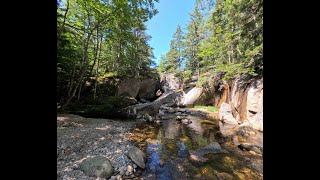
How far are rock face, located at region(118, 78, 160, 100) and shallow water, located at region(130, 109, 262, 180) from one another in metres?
9.05

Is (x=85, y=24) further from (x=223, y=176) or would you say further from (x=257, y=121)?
(x=257, y=121)

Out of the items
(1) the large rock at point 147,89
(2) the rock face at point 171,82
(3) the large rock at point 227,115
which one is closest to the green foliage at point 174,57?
(2) the rock face at point 171,82

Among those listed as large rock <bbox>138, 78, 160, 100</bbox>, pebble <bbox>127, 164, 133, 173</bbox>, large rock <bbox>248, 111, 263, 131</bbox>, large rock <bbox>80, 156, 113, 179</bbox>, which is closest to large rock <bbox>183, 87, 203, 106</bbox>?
large rock <bbox>138, 78, 160, 100</bbox>

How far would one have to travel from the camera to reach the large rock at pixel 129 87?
Result: 54.4 feet

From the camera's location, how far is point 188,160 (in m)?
5.63

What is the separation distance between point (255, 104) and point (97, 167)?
30.1 ft

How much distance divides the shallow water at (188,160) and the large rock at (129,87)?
28.9ft

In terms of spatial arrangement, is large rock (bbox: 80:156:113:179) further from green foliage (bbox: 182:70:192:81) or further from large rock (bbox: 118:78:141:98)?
green foliage (bbox: 182:70:192:81)

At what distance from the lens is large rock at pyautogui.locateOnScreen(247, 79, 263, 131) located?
29.1 feet

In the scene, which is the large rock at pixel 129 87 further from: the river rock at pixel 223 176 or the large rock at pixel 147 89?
the river rock at pixel 223 176
